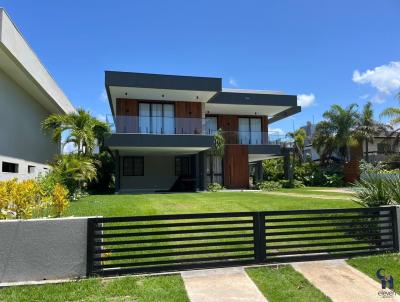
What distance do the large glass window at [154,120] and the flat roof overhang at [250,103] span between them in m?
3.50

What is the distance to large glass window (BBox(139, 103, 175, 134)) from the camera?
2162cm

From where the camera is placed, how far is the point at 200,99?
78.0 feet

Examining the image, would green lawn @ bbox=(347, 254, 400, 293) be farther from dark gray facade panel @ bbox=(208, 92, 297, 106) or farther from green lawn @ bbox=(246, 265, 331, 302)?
dark gray facade panel @ bbox=(208, 92, 297, 106)

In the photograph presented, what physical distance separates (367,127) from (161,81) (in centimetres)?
2219

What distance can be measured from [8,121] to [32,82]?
2.29 m

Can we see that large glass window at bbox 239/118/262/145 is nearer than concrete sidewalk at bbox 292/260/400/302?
No

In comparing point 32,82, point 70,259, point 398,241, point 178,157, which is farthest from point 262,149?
point 70,259

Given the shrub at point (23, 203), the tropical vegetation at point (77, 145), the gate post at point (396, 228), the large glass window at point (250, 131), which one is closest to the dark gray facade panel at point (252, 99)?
the large glass window at point (250, 131)

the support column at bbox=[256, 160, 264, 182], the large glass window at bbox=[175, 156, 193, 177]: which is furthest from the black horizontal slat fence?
the support column at bbox=[256, 160, 264, 182]

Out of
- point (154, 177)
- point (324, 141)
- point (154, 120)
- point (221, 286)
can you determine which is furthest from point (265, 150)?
point (221, 286)

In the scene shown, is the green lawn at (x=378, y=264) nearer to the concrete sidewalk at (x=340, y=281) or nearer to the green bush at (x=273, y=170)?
the concrete sidewalk at (x=340, y=281)

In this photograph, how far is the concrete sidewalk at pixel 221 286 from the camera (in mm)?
5383

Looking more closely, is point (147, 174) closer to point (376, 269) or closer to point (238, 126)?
point (238, 126)
